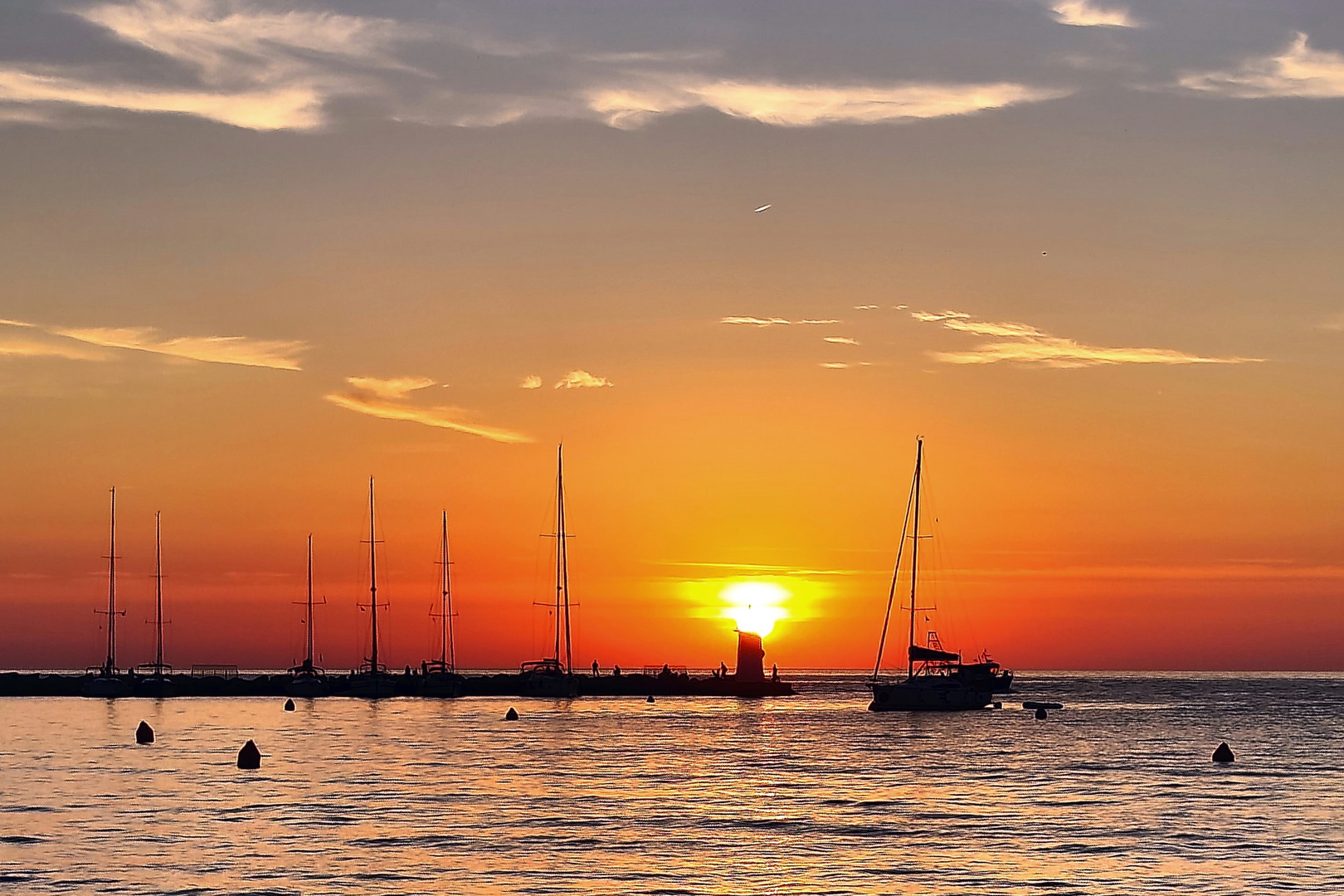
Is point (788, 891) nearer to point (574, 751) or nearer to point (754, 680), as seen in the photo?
point (574, 751)

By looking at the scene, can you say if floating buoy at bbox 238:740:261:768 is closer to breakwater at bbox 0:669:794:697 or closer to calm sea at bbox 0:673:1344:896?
calm sea at bbox 0:673:1344:896

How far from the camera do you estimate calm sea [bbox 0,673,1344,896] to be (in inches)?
1747

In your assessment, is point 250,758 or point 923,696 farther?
point 923,696

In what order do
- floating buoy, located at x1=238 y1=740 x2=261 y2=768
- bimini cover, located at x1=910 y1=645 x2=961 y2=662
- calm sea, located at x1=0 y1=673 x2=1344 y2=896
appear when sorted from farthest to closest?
1. bimini cover, located at x1=910 y1=645 x2=961 y2=662
2. floating buoy, located at x1=238 y1=740 x2=261 y2=768
3. calm sea, located at x1=0 y1=673 x2=1344 y2=896

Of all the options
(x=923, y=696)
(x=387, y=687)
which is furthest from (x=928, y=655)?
(x=387, y=687)

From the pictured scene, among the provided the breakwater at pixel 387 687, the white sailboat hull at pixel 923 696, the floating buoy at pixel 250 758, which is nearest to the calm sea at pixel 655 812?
the floating buoy at pixel 250 758

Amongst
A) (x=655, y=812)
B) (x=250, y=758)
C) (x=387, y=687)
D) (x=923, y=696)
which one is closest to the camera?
(x=655, y=812)

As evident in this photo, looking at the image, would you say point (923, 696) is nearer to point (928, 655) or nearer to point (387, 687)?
point (928, 655)

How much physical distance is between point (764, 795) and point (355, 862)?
27495 mm

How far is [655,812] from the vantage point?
202ft

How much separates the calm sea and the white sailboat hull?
2047 centimetres

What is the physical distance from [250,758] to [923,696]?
79.3m

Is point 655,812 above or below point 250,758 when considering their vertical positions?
below

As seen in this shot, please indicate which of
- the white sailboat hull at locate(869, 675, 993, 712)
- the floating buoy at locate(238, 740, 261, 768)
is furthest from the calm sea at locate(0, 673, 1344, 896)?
the white sailboat hull at locate(869, 675, 993, 712)
